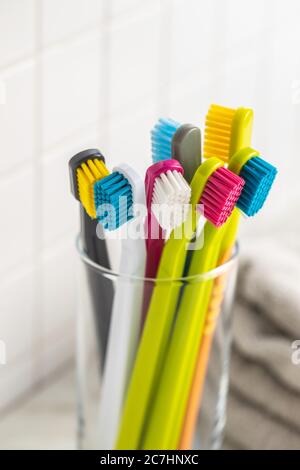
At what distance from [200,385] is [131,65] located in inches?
11.7

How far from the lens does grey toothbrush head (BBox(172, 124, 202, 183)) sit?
559 millimetres

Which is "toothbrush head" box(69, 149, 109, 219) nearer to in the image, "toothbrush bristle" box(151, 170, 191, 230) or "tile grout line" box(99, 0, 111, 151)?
"toothbrush bristle" box(151, 170, 191, 230)

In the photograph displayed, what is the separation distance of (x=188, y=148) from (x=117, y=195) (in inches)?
2.4

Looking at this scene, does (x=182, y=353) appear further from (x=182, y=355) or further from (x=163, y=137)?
(x=163, y=137)

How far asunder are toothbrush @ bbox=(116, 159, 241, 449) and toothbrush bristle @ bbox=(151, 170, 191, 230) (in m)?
0.01

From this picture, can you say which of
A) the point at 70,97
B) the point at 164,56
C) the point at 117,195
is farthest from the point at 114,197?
the point at 164,56

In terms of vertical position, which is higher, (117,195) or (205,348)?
(117,195)

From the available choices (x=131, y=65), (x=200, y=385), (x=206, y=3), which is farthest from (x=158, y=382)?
(x=206, y=3)

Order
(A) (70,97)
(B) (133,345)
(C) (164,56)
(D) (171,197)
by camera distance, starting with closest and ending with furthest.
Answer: (D) (171,197) → (B) (133,345) → (A) (70,97) → (C) (164,56)

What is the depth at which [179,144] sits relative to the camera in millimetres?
561

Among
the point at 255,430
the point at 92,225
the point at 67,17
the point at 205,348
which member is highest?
the point at 67,17

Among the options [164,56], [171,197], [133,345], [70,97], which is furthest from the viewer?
[164,56]

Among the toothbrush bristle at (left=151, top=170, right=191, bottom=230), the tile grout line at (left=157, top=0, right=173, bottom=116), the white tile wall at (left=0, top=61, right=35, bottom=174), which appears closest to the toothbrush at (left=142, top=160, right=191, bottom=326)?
the toothbrush bristle at (left=151, top=170, right=191, bottom=230)

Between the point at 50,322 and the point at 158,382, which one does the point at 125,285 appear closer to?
the point at 158,382
